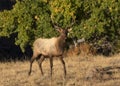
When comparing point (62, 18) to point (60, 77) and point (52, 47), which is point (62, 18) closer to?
point (52, 47)

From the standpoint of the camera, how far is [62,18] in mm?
24047

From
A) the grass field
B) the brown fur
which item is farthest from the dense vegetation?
the brown fur

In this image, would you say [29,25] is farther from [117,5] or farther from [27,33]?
[117,5]

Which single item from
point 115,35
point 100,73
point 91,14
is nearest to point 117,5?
point 91,14

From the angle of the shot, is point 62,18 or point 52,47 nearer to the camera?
point 52,47

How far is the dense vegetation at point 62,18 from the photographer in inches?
922

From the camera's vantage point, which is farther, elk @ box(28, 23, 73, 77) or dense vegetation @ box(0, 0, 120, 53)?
dense vegetation @ box(0, 0, 120, 53)

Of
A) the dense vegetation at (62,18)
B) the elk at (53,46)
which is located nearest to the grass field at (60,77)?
the elk at (53,46)

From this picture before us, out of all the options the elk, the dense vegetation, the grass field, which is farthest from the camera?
the dense vegetation

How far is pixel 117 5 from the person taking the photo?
75.9 feet

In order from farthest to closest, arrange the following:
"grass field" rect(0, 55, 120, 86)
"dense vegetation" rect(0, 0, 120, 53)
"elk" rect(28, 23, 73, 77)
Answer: "dense vegetation" rect(0, 0, 120, 53) → "elk" rect(28, 23, 73, 77) → "grass field" rect(0, 55, 120, 86)

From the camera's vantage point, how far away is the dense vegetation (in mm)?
23422

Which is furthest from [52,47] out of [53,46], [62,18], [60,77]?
[62,18]

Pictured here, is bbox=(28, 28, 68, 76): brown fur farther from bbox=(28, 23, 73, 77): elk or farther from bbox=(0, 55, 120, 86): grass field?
bbox=(0, 55, 120, 86): grass field
